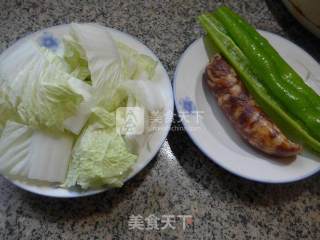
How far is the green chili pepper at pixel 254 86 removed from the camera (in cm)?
94

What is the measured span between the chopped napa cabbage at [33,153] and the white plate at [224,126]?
337 millimetres

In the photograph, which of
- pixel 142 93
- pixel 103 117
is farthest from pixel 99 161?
pixel 142 93

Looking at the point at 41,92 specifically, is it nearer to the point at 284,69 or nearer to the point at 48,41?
the point at 48,41

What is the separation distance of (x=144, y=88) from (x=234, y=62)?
329mm

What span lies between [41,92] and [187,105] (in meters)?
0.40

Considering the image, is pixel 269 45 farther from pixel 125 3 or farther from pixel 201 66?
pixel 125 3

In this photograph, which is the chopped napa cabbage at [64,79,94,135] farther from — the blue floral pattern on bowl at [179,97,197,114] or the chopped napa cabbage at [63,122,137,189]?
the blue floral pattern on bowl at [179,97,197,114]

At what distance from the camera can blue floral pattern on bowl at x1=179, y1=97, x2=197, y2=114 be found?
0.94 metres

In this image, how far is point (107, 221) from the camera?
2.82ft

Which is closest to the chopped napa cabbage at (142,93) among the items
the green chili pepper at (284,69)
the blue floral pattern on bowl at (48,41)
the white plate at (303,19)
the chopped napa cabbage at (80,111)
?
the chopped napa cabbage at (80,111)

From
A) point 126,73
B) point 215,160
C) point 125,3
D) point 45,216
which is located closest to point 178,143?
point 215,160

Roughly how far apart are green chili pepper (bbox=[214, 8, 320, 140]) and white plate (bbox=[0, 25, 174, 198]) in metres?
0.28

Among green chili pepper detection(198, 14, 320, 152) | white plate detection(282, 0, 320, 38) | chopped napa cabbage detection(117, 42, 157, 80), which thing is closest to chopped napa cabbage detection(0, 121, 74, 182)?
chopped napa cabbage detection(117, 42, 157, 80)

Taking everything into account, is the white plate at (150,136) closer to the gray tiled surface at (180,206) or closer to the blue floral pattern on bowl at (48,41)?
the blue floral pattern on bowl at (48,41)
